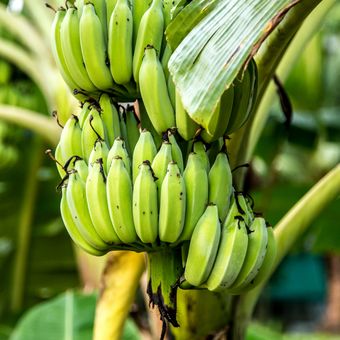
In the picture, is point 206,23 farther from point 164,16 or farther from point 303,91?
point 303,91

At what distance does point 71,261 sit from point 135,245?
4.74 ft

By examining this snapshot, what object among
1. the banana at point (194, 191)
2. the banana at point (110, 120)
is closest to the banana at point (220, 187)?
the banana at point (194, 191)

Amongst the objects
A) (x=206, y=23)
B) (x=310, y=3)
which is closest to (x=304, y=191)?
(x=310, y=3)

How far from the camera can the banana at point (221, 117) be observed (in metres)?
0.66

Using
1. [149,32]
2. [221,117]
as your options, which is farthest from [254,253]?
[149,32]

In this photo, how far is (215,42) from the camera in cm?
62

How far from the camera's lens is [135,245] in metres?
0.69

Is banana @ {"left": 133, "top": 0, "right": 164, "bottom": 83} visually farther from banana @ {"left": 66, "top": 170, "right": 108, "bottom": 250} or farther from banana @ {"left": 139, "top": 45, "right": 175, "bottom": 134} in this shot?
banana @ {"left": 66, "top": 170, "right": 108, "bottom": 250}

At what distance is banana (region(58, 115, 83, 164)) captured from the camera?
72 centimetres

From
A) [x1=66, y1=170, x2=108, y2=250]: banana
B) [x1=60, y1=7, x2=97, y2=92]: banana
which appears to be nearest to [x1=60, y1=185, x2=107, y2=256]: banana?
[x1=66, y1=170, x2=108, y2=250]: banana

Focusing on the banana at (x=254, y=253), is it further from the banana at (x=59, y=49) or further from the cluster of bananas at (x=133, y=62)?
the banana at (x=59, y=49)

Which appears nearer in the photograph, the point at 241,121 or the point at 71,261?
the point at 241,121

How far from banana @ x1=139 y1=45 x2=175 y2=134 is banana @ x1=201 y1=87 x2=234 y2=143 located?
42 millimetres

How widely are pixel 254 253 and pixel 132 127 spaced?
19 centimetres
